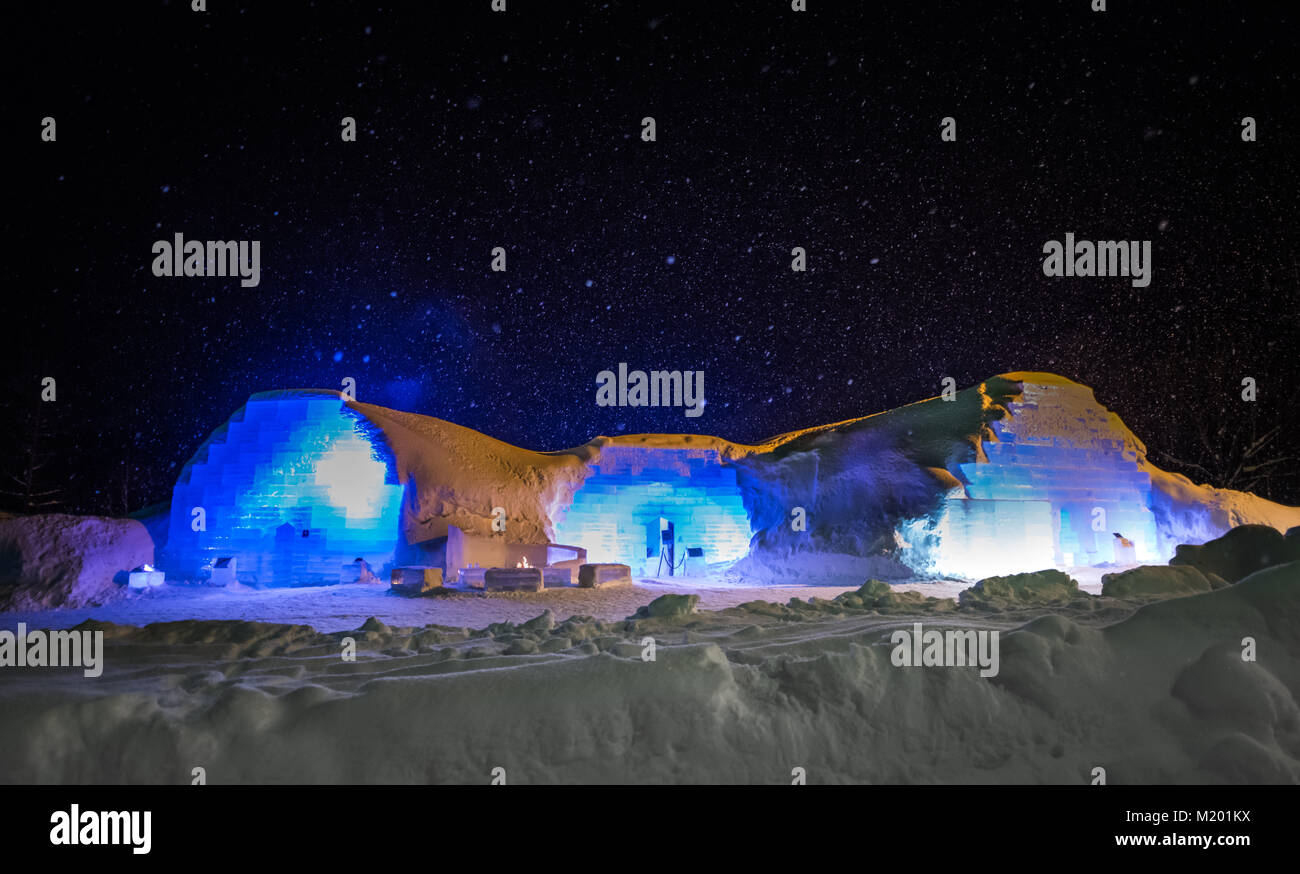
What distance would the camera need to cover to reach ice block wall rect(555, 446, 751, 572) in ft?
81.4

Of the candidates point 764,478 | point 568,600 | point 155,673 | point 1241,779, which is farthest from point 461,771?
point 764,478

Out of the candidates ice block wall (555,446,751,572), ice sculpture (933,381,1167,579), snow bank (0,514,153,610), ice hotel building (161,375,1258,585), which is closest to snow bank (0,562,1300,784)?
snow bank (0,514,153,610)

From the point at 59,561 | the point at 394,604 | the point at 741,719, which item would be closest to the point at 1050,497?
the point at 394,604

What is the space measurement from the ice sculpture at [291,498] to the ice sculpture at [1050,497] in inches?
656

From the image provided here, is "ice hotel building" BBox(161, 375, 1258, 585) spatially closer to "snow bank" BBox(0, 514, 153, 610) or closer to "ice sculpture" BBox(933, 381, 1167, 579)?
"ice sculpture" BBox(933, 381, 1167, 579)

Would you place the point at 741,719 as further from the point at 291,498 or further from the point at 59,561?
the point at 291,498

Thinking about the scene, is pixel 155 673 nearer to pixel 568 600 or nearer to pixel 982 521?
pixel 568 600

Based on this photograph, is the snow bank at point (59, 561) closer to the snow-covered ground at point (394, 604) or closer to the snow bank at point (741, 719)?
the snow-covered ground at point (394, 604)

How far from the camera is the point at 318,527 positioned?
70.7 ft

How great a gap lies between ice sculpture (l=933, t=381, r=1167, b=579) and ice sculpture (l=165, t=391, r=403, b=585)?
1667 centimetres

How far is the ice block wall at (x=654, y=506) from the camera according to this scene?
24797 mm

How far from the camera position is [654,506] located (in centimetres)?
2517

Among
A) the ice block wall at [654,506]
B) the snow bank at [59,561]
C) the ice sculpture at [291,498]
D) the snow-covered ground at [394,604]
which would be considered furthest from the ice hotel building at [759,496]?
the snow bank at [59,561]

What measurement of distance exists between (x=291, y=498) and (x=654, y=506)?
37.9ft
